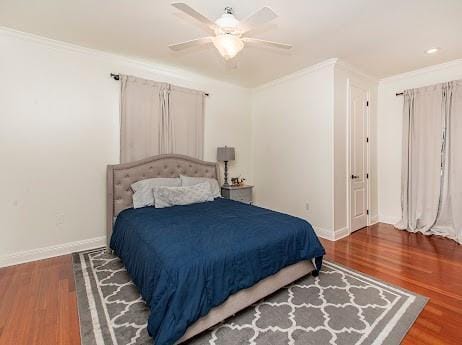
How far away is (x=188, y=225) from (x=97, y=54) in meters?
2.72

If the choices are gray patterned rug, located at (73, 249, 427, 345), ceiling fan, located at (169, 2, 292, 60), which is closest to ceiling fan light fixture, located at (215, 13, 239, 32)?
ceiling fan, located at (169, 2, 292, 60)

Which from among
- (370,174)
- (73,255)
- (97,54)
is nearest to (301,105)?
(370,174)

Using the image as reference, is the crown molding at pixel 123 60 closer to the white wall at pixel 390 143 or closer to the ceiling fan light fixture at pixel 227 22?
the ceiling fan light fixture at pixel 227 22

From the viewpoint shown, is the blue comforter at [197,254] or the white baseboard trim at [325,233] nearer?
the blue comforter at [197,254]

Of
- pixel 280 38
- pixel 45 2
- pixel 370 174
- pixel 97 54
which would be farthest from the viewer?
pixel 370 174

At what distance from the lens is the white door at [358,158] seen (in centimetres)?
400

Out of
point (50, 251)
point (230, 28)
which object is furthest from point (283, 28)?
point (50, 251)

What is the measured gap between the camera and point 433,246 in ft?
11.1

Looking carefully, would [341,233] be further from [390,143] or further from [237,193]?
[390,143]

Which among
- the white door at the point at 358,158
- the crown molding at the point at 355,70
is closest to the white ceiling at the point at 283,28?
the crown molding at the point at 355,70

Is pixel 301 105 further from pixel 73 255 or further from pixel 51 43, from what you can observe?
pixel 73 255

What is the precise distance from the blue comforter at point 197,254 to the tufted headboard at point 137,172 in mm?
444

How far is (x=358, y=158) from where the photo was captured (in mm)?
4137

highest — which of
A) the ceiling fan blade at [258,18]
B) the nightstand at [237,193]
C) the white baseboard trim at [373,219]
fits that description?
the ceiling fan blade at [258,18]
